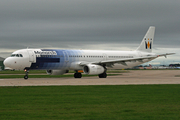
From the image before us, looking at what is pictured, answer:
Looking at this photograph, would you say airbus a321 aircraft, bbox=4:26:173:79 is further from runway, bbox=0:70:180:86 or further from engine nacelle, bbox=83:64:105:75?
runway, bbox=0:70:180:86

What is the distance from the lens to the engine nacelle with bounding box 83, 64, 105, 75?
Result: 126 ft

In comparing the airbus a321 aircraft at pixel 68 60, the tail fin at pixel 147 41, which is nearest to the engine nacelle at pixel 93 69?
the airbus a321 aircraft at pixel 68 60

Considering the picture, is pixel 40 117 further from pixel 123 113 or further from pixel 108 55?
pixel 108 55

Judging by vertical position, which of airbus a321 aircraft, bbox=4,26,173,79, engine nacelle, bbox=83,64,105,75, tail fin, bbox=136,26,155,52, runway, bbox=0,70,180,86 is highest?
tail fin, bbox=136,26,155,52

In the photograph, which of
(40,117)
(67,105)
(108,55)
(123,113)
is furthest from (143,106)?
(108,55)

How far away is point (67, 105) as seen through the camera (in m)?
12.3

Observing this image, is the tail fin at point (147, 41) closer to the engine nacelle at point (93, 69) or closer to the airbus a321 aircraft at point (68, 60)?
the airbus a321 aircraft at point (68, 60)

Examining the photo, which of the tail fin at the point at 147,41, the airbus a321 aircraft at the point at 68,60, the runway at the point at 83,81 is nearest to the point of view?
the runway at the point at 83,81

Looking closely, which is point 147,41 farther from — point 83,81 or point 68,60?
point 83,81

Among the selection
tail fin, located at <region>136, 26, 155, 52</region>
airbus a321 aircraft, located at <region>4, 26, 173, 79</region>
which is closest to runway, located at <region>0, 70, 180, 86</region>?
airbus a321 aircraft, located at <region>4, 26, 173, 79</region>

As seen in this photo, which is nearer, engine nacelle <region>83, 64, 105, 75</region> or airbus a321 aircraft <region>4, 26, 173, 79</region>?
airbus a321 aircraft <region>4, 26, 173, 79</region>

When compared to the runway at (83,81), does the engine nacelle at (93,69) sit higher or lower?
higher

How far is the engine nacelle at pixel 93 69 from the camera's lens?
38.4 metres

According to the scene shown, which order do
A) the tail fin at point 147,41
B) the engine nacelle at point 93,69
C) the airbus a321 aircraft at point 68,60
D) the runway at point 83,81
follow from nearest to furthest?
the runway at point 83,81 < the airbus a321 aircraft at point 68,60 < the engine nacelle at point 93,69 < the tail fin at point 147,41
